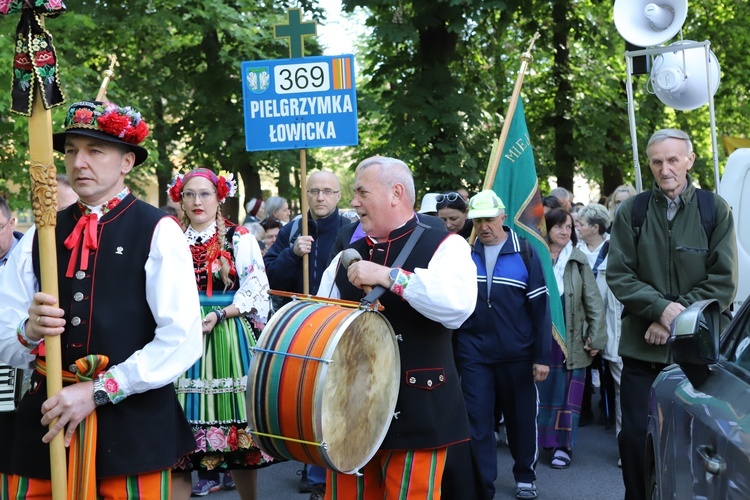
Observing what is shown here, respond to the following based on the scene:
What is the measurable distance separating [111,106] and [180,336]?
A: 907 mm

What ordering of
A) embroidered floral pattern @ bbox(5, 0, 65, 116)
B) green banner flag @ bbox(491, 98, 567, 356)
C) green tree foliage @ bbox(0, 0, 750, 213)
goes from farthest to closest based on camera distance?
1. green tree foliage @ bbox(0, 0, 750, 213)
2. green banner flag @ bbox(491, 98, 567, 356)
3. embroidered floral pattern @ bbox(5, 0, 65, 116)

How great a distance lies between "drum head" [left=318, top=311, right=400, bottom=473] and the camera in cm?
408

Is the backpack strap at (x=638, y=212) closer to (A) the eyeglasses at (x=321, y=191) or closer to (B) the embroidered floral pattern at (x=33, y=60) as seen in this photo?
(A) the eyeglasses at (x=321, y=191)

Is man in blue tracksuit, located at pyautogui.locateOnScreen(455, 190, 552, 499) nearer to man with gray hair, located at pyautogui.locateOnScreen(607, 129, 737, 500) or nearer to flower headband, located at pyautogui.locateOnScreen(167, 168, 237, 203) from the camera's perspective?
man with gray hair, located at pyautogui.locateOnScreen(607, 129, 737, 500)

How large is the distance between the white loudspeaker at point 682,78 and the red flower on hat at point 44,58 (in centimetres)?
646

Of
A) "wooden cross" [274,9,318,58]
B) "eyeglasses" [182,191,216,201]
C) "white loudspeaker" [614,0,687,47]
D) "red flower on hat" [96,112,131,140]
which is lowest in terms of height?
"eyeglasses" [182,191,216,201]

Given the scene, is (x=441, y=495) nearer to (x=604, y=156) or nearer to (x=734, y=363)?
(x=734, y=363)

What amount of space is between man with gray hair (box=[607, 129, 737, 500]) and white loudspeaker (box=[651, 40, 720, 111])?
351cm

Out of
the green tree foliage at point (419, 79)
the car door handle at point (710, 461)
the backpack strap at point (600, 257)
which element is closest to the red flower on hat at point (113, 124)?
the car door handle at point (710, 461)

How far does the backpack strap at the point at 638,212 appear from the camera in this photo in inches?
230

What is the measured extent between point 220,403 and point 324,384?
2.45 meters

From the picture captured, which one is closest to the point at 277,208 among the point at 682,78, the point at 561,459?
the point at 682,78

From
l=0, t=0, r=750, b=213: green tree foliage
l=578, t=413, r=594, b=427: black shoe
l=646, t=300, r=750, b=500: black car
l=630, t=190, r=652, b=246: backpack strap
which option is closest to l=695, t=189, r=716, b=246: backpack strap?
l=630, t=190, r=652, b=246: backpack strap

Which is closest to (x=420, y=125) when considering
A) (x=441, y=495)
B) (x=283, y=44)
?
(x=283, y=44)
